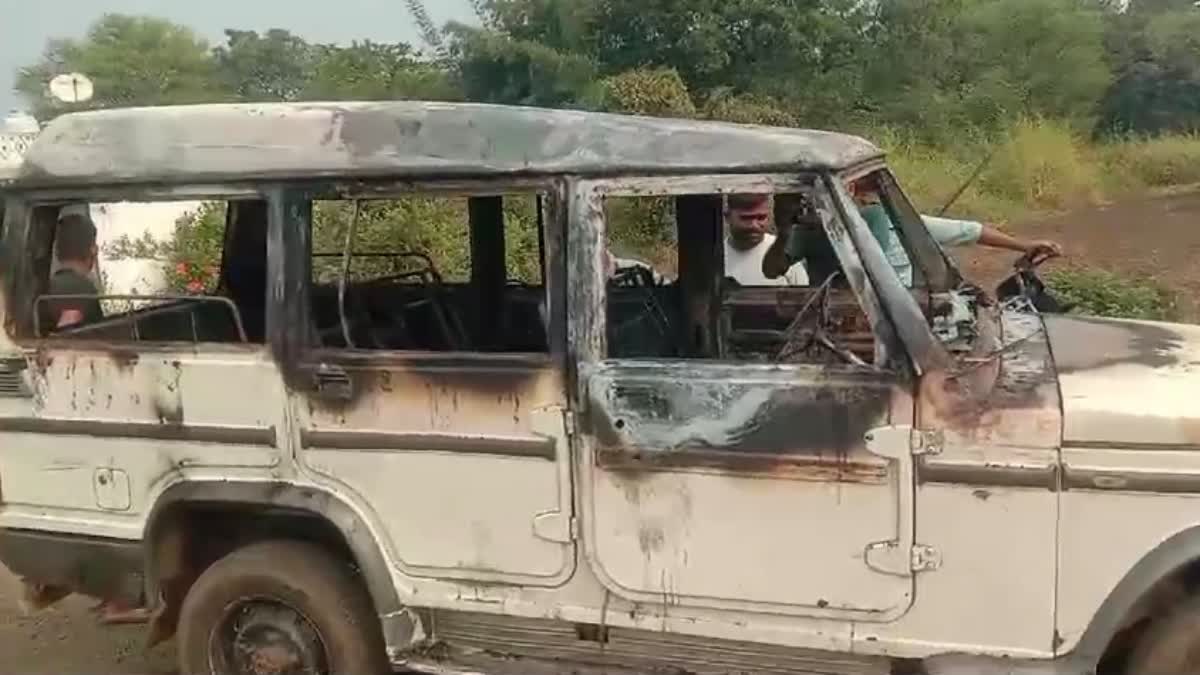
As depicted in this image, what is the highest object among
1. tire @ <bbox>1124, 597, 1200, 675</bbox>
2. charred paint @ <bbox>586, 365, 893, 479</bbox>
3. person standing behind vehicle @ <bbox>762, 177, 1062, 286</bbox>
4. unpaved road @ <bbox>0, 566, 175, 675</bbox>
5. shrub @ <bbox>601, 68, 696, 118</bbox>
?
shrub @ <bbox>601, 68, 696, 118</bbox>

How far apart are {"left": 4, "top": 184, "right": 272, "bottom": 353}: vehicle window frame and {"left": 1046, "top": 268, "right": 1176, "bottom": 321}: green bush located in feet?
20.3

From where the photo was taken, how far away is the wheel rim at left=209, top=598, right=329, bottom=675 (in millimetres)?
4301

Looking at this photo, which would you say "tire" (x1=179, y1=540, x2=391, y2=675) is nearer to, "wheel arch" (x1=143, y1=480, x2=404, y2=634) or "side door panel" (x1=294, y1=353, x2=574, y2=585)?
"wheel arch" (x1=143, y1=480, x2=404, y2=634)

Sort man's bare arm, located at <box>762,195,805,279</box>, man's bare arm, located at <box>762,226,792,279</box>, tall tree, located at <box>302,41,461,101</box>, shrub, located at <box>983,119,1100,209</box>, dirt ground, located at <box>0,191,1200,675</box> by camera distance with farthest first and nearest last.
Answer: tall tree, located at <box>302,41,461,101</box> → shrub, located at <box>983,119,1100,209</box> → dirt ground, located at <box>0,191,1200,675</box> → man's bare arm, located at <box>762,226,792,279</box> → man's bare arm, located at <box>762,195,805,279</box>

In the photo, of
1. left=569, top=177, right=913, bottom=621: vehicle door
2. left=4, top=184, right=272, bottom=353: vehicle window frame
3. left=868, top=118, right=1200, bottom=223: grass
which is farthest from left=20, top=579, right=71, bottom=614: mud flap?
left=868, top=118, right=1200, bottom=223: grass

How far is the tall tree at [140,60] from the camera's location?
3212 cm

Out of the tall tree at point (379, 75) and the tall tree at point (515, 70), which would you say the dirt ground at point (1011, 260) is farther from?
the tall tree at point (379, 75)

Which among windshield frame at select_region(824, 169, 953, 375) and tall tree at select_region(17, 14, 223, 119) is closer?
windshield frame at select_region(824, 169, 953, 375)

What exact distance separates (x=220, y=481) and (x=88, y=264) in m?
1.01

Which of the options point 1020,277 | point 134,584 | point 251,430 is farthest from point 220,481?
point 1020,277

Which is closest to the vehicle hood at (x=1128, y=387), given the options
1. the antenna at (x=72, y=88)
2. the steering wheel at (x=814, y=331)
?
the steering wheel at (x=814, y=331)

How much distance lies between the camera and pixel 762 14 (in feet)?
69.8

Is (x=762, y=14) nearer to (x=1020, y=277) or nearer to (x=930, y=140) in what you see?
(x=930, y=140)

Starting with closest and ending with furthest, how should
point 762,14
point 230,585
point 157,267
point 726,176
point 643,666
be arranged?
point 726,176 < point 643,666 < point 230,585 < point 157,267 < point 762,14
